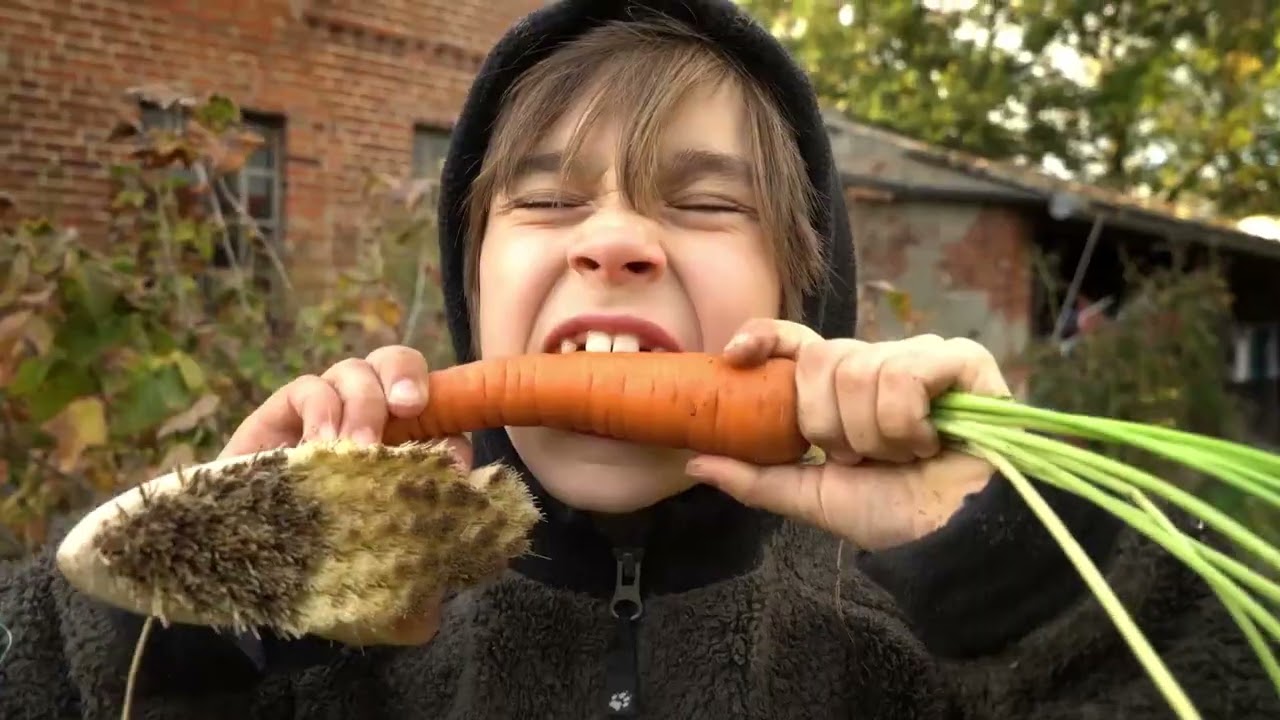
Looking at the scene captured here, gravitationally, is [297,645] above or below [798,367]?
below

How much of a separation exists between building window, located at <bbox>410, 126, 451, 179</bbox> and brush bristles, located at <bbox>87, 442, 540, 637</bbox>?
706 centimetres

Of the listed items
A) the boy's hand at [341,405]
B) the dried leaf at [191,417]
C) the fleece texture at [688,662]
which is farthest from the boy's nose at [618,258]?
the dried leaf at [191,417]

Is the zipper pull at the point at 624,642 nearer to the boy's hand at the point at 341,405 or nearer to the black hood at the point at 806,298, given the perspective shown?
the black hood at the point at 806,298

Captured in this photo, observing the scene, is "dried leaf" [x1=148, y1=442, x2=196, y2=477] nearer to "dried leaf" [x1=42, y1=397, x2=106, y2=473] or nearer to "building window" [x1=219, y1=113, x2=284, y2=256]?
"dried leaf" [x1=42, y1=397, x2=106, y2=473]

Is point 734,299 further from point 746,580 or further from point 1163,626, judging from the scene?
point 1163,626

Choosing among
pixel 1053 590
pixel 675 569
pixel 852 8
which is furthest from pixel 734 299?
pixel 852 8

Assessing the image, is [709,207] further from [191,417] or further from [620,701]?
[191,417]

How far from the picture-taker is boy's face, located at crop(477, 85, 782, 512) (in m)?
1.36

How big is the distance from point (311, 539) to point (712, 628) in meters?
0.63

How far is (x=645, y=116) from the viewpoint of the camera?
1392 millimetres

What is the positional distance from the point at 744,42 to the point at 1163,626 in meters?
0.96

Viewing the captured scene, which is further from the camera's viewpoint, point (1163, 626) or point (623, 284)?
point (623, 284)

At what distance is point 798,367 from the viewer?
1.25m

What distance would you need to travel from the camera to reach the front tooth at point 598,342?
1404mm
